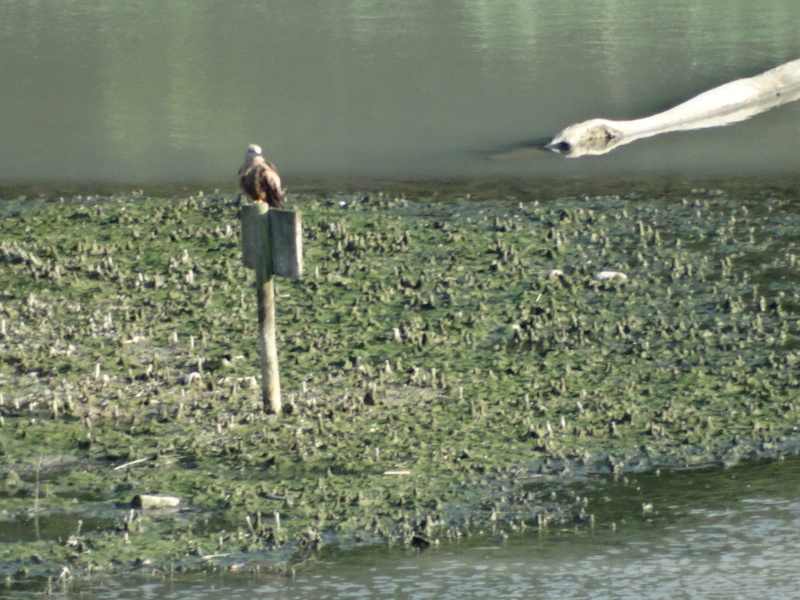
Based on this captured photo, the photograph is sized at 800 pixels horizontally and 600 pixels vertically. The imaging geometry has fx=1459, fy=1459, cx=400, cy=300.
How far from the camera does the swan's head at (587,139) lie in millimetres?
20250

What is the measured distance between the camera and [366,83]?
88.5 ft

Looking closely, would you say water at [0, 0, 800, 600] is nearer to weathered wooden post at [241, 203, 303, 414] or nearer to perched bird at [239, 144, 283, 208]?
weathered wooden post at [241, 203, 303, 414]

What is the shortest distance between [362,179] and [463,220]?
12.5 ft

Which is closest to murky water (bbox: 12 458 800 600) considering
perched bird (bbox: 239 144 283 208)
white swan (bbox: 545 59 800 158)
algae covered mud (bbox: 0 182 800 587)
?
algae covered mud (bbox: 0 182 800 587)

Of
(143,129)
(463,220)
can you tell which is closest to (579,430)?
(463,220)

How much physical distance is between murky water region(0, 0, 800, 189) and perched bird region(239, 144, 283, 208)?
27.5 feet

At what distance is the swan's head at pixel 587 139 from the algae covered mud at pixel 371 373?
15.4 feet

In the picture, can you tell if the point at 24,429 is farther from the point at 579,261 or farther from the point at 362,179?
the point at 362,179

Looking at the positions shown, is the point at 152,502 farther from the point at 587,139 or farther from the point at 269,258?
the point at 587,139

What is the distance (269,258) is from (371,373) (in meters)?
1.24

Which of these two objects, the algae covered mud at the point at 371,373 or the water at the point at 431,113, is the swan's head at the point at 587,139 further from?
the algae covered mud at the point at 371,373

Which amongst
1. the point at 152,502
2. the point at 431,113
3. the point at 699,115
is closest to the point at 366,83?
the point at 431,113

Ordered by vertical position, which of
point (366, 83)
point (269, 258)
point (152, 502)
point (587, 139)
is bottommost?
point (152, 502)

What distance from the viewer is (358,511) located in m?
8.18
